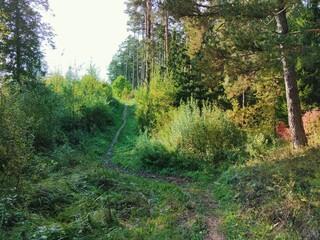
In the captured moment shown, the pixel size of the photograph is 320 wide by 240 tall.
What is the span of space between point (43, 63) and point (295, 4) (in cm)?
1344

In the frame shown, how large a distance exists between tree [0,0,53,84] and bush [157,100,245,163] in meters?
8.21

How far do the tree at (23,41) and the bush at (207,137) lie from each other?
26.9 ft

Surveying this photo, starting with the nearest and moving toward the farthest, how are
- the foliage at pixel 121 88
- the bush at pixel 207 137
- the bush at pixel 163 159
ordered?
1. the bush at pixel 163 159
2. the bush at pixel 207 137
3. the foliage at pixel 121 88

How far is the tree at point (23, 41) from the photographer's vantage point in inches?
580

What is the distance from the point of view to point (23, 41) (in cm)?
1539

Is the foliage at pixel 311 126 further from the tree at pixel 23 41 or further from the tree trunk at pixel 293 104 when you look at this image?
the tree at pixel 23 41

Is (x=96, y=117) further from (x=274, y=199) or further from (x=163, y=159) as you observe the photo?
(x=274, y=199)

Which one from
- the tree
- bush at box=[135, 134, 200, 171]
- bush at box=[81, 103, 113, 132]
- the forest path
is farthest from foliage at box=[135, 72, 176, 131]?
the tree

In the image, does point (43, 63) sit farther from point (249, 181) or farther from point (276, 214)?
point (276, 214)

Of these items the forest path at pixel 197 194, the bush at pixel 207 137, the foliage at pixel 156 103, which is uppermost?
the foliage at pixel 156 103

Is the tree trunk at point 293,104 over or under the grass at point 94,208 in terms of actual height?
over

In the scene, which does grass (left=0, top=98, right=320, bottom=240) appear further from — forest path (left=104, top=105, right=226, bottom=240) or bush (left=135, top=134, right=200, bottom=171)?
bush (left=135, top=134, right=200, bottom=171)

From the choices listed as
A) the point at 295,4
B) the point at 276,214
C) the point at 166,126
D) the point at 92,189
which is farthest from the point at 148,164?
the point at 295,4

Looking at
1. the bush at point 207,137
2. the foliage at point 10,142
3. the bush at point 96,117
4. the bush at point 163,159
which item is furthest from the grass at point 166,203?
the bush at point 96,117
